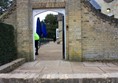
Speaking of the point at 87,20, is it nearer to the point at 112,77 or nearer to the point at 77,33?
the point at 77,33

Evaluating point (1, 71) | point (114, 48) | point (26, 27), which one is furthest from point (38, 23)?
point (1, 71)

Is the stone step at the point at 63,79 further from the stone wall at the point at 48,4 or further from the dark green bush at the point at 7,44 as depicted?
the stone wall at the point at 48,4

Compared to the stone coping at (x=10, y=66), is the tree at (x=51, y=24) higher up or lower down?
higher up

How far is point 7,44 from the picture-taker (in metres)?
12.4

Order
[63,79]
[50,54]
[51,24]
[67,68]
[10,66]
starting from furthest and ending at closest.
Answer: [51,24], [50,54], [67,68], [10,66], [63,79]

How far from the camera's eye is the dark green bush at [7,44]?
11.3 meters

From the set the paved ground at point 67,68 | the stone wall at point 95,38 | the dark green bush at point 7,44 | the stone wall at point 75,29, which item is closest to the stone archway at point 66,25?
the stone wall at point 75,29

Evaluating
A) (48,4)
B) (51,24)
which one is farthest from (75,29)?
(51,24)

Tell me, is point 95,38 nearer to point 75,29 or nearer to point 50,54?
point 75,29

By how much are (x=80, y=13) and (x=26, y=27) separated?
3.02 meters

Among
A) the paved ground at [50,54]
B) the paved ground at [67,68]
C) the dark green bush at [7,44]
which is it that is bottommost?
the paved ground at [50,54]

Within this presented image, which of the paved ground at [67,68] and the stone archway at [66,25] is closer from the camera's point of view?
the paved ground at [67,68]

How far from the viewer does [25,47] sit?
13.9 metres

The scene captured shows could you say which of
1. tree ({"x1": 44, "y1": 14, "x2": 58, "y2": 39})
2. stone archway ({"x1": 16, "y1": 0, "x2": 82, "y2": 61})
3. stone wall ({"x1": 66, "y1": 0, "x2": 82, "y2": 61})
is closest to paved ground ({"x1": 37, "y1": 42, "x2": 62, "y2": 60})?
stone archway ({"x1": 16, "y1": 0, "x2": 82, "y2": 61})
